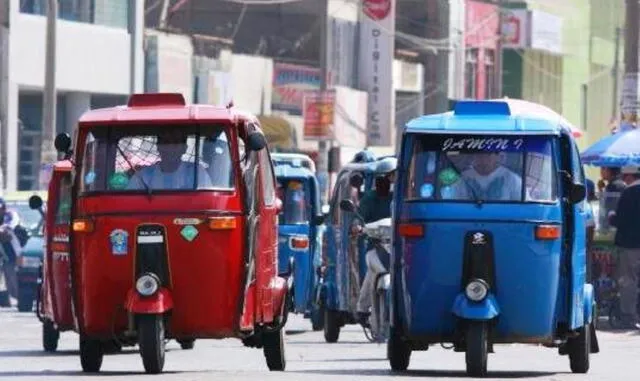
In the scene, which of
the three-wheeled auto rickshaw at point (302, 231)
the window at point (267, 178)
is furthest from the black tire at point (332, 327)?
the window at point (267, 178)

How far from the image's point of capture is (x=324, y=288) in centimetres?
2805

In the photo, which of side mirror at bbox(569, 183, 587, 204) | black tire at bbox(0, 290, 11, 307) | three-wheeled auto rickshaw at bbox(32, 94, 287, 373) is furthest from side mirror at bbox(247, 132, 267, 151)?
black tire at bbox(0, 290, 11, 307)

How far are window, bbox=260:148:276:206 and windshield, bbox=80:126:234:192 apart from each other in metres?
0.84

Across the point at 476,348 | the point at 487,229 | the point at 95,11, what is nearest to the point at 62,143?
the point at 487,229

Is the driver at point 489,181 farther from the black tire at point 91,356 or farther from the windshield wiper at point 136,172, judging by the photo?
the black tire at point 91,356

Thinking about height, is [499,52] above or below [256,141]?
above

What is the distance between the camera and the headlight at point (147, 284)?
720 inches

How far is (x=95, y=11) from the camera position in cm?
5772

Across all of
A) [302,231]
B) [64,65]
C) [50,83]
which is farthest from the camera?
[64,65]

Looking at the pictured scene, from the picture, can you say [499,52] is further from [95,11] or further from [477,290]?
[477,290]

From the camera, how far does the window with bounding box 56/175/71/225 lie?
75.6 feet

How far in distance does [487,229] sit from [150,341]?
→ 107 inches

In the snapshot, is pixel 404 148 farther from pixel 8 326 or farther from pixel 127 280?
pixel 8 326

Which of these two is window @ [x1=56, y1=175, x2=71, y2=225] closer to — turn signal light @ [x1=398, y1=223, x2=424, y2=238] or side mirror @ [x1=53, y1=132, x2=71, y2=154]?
side mirror @ [x1=53, y1=132, x2=71, y2=154]
